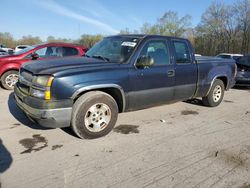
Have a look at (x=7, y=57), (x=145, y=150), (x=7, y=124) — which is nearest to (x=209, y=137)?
(x=145, y=150)

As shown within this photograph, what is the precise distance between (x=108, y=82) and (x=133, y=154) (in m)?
1.27

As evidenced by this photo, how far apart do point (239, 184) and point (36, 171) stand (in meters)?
2.57

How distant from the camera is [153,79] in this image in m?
4.64

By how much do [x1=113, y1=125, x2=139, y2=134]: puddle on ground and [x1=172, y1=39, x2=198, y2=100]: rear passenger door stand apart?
4.14ft

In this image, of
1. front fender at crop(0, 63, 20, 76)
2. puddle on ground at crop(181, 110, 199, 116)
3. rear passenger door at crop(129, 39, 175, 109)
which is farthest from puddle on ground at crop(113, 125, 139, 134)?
front fender at crop(0, 63, 20, 76)

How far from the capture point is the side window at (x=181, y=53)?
516 cm

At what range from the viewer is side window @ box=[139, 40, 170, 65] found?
462 centimetres

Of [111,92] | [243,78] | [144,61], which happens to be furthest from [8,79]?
[243,78]

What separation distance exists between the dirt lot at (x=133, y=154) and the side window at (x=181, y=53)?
1330 mm

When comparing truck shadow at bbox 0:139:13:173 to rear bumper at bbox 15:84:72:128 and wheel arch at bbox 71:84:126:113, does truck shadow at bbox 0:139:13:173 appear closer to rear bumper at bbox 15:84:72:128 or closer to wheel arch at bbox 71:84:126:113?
rear bumper at bbox 15:84:72:128

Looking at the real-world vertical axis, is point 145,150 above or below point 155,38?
below

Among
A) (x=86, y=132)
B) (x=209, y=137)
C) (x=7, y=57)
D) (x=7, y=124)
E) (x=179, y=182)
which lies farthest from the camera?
(x=7, y=57)

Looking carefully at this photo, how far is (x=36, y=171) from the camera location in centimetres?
302

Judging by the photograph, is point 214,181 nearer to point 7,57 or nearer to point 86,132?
point 86,132
